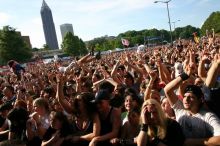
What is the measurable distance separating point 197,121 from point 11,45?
238ft

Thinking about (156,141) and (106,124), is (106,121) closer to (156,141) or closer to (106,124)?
(106,124)

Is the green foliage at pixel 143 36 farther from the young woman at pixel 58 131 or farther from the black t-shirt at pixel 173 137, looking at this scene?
the black t-shirt at pixel 173 137

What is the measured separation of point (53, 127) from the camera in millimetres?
5422

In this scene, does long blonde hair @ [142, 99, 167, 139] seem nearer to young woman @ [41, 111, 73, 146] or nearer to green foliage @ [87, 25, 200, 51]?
young woman @ [41, 111, 73, 146]

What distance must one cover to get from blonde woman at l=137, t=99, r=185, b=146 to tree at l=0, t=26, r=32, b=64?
2851 inches

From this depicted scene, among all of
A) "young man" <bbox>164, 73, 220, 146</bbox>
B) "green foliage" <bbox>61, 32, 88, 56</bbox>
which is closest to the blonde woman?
"young man" <bbox>164, 73, 220, 146</bbox>

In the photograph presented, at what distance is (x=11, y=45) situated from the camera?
242ft

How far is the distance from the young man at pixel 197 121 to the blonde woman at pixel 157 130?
0.30 meters

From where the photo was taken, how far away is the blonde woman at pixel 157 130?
13.7 ft

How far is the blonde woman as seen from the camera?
165 inches

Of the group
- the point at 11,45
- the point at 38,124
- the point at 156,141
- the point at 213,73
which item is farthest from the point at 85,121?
the point at 11,45

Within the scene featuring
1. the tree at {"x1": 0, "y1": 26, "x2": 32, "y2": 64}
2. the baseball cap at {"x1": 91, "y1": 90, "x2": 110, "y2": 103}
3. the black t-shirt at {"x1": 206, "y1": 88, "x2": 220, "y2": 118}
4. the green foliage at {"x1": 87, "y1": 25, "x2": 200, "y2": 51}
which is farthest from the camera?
the green foliage at {"x1": 87, "y1": 25, "x2": 200, "y2": 51}

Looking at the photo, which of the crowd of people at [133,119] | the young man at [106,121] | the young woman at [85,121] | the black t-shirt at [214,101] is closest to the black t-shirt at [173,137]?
the crowd of people at [133,119]

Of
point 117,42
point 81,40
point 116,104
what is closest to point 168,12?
point 116,104
